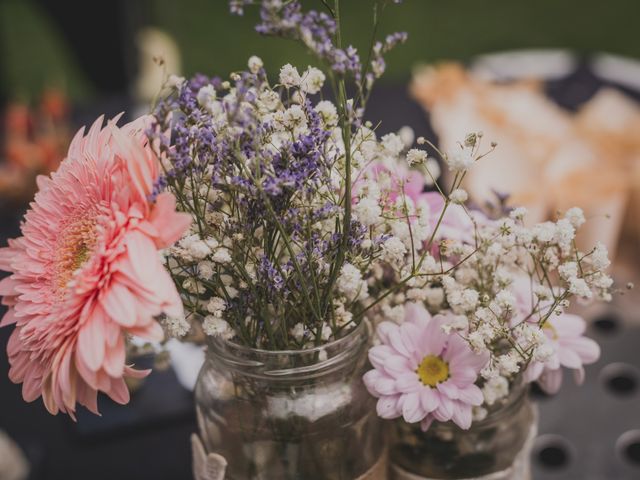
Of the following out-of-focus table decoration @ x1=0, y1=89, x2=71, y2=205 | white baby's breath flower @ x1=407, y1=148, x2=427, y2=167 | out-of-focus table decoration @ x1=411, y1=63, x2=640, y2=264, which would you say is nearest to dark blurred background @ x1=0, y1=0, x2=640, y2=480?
out-of-focus table decoration @ x1=0, y1=89, x2=71, y2=205

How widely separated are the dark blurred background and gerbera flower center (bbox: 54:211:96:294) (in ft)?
1.00

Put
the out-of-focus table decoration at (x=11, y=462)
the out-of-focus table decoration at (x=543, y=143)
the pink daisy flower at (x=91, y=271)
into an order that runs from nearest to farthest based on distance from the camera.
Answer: the pink daisy flower at (x=91, y=271) < the out-of-focus table decoration at (x=11, y=462) < the out-of-focus table decoration at (x=543, y=143)

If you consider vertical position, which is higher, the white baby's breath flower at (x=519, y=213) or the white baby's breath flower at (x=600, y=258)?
the white baby's breath flower at (x=519, y=213)

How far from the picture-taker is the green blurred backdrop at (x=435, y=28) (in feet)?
14.0

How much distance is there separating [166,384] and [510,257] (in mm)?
734

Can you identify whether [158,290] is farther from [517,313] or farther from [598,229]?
[598,229]

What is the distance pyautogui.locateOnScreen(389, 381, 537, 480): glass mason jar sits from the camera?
654 mm

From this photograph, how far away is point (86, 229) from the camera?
0.56m

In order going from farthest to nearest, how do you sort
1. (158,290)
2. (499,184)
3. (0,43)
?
1. (0,43)
2. (499,184)
3. (158,290)

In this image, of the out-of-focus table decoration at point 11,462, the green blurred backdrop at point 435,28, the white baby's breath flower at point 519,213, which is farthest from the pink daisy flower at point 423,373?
the green blurred backdrop at point 435,28

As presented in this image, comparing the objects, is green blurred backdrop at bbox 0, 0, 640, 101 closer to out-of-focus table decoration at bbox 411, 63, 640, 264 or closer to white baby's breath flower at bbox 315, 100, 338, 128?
out-of-focus table decoration at bbox 411, 63, 640, 264

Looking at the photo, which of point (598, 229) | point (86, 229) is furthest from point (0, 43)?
point (86, 229)

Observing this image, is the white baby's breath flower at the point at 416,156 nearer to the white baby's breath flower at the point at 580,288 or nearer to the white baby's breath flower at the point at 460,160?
the white baby's breath flower at the point at 460,160

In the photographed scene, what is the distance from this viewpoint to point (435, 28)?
4.55m
